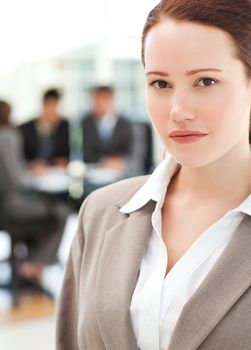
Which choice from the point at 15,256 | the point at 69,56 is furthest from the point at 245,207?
Result: the point at 69,56

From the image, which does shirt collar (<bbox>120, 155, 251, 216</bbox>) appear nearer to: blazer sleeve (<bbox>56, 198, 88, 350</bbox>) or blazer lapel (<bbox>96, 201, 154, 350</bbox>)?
blazer lapel (<bbox>96, 201, 154, 350</bbox>)

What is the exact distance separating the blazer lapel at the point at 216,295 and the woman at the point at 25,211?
309 centimetres

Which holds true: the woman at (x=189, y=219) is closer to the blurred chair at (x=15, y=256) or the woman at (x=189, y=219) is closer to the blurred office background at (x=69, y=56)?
the blurred chair at (x=15, y=256)

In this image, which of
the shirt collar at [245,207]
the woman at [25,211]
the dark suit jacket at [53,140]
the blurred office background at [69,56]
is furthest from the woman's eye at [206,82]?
the dark suit jacket at [53,140]

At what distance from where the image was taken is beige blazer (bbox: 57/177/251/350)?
104 cm

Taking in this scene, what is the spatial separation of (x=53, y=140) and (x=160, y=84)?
4038 millimetres

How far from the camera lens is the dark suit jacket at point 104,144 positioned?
5.23 meters

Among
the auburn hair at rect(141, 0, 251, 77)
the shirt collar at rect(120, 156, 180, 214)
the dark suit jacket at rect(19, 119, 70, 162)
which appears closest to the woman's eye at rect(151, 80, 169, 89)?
the auburn hair at rect(141, 0, 251, 77)

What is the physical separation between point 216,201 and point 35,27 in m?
5.21

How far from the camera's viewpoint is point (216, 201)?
1.21 m

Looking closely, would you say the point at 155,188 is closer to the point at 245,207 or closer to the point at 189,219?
the point at 189,219

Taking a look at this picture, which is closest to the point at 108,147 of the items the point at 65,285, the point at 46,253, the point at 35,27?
the point at 46,253

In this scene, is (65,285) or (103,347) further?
(65,285)

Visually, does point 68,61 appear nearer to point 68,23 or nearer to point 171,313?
point 68,23
